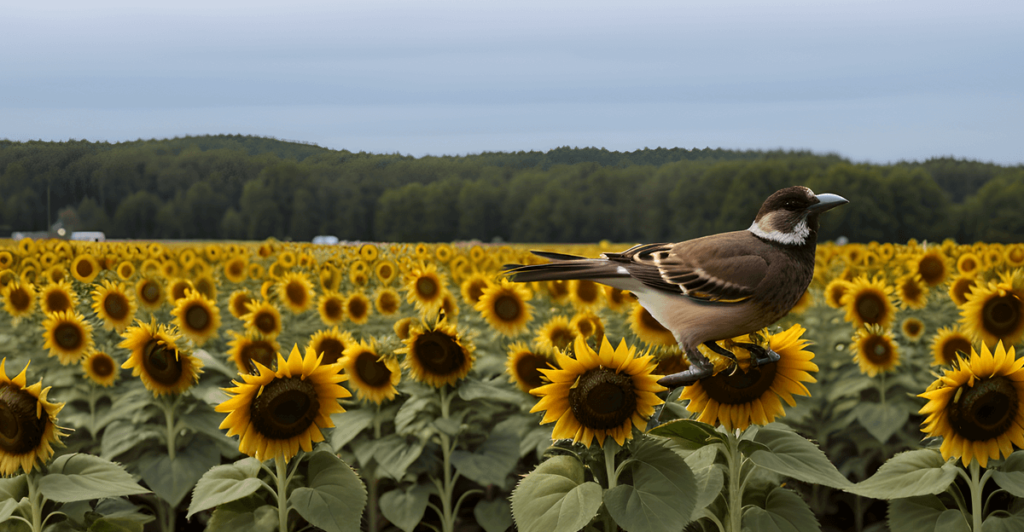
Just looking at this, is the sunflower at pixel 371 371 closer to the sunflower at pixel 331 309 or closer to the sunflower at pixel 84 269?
the sunflower at pixel 331 309

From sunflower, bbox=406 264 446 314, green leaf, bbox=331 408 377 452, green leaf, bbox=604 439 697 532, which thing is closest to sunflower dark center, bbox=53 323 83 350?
green leaf, bbox=331 408 377 452

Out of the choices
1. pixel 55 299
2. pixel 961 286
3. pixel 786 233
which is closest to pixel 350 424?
pixel 786 233

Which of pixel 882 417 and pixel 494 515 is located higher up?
pixel 882 417

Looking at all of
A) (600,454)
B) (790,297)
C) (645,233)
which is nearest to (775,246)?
(790,297)

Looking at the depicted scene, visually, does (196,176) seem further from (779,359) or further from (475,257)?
(779,359)

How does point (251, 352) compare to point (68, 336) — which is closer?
point (251, 352)

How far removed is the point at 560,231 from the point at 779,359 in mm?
15111

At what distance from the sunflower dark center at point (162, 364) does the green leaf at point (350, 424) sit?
112cm

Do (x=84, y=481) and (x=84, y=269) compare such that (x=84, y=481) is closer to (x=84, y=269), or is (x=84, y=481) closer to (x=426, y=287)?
(x=426, y=287)

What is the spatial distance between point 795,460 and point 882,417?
4115mm

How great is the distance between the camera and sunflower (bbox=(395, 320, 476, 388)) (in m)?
4.70

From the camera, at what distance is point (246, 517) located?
3.59 meters

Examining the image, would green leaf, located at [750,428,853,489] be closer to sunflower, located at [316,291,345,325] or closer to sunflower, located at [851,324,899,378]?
sunflower, located at [851,324,899,378]

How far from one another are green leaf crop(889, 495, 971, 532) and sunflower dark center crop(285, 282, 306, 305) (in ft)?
23.2
